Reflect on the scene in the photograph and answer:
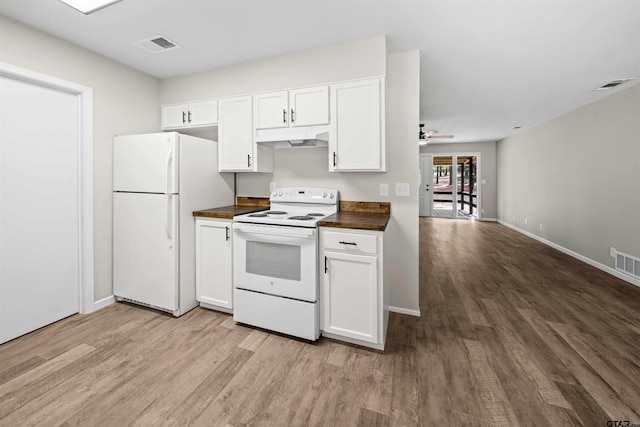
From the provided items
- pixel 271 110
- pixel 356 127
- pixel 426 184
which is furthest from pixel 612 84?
pixel 426 184

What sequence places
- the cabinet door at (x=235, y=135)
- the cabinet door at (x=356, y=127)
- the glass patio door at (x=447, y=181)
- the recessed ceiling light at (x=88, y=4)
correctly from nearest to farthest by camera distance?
the recessed ceiling light at (x=88, y=4)
the cabinet door at (x=356, y=127)
the cabinet door at (x=235, y=135)
the glass patio door at (x=447, y=181)

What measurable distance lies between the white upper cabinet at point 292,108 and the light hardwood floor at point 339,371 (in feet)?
6.04

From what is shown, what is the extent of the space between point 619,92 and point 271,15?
4.65 m

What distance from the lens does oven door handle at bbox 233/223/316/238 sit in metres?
2.11

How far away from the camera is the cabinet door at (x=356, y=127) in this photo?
2.35 metres

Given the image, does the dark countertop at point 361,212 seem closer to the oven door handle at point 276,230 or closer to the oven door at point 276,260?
the oven door handle at point 276,230

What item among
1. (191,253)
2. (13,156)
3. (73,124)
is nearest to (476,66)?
(191,253)

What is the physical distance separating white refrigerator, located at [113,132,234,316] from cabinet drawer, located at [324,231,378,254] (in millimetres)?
1400

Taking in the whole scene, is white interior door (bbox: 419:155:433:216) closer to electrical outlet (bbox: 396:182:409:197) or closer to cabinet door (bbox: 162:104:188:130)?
electrical outlet (bbox: 396:182:409:197)

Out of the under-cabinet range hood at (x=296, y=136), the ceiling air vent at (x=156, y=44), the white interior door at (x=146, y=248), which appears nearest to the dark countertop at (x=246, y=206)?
the white interior door at (x=146, y=248)

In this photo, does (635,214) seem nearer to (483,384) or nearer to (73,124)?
(483,384)

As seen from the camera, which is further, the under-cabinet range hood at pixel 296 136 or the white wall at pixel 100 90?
the under-cabinet range hood at pixel 296 136

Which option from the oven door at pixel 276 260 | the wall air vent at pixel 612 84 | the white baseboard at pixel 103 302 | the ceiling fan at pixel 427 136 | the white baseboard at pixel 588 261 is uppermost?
the ceiling fan at pixel 427 136

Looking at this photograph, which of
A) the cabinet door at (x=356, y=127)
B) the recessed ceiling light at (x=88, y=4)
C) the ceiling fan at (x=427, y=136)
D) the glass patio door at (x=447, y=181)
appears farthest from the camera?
the glass patio door at (x=447, y=181)
